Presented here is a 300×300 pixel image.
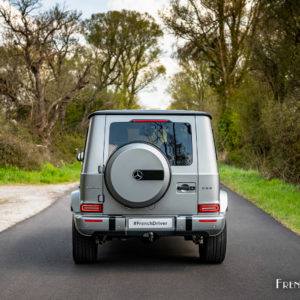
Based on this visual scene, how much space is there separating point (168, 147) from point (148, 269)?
4.86ft

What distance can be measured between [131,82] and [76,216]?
1597 inches

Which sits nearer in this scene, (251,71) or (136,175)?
(136,175)

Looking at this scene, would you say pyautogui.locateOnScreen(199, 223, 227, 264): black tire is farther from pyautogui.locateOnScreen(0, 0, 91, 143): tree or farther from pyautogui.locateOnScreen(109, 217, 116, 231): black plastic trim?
pyautogui.locateOnScreen(0, 0, 91, 143): tree

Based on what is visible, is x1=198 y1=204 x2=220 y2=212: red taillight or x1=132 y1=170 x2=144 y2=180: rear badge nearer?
x1=132 y1=170 x2=144 y2=180: rear badge

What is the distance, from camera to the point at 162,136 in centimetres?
601

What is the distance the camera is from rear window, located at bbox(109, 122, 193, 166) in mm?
5941

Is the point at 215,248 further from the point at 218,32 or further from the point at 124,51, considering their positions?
the point at 124,51

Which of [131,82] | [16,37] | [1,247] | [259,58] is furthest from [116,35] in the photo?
[1,247]

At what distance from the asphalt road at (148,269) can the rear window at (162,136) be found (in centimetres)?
136

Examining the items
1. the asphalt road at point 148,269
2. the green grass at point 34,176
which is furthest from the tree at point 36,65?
the asphalt road at point 148,269

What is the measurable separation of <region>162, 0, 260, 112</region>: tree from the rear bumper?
26249mm

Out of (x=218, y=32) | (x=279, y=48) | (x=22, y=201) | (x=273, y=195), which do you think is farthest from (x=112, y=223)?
(x=218, y=32)

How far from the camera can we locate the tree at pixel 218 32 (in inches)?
1210

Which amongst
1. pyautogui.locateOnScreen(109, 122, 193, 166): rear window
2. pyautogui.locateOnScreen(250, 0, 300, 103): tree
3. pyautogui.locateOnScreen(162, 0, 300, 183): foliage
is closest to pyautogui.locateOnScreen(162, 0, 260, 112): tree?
pyautogui.locateOnScreen(162, 0, 300, 183): foliage
